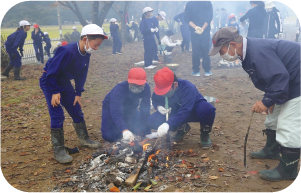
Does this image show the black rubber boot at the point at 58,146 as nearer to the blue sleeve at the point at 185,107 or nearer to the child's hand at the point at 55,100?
the child's hand at the point at 55,100

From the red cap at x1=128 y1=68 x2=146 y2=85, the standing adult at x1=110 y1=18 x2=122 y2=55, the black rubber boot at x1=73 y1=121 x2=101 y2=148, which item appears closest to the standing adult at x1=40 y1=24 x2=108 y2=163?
the black rubber boot at x1=73 y1=121 x2=101 y2=148

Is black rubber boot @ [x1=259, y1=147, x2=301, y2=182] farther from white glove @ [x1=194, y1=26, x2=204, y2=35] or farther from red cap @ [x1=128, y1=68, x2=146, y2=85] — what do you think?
white glove @ [x1=194, y1=26, x2=204, y2=35]

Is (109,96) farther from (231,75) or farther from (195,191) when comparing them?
(231,75)

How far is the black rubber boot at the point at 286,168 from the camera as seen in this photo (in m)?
3.31

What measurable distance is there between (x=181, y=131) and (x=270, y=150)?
5.10ft

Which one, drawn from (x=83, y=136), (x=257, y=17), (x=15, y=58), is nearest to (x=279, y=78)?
(x=83, y=136)

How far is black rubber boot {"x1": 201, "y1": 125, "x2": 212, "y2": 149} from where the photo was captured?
4.43 metres

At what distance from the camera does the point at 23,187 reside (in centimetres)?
356

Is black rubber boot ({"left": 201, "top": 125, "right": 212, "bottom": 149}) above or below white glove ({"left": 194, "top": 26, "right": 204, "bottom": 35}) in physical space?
below

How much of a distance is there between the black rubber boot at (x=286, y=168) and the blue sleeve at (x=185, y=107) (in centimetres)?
142

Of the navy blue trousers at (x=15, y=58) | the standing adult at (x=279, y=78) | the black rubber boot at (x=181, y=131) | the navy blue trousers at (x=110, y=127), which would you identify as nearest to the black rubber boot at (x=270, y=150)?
the standing adult at (x=279, y=78)

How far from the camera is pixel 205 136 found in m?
4.48

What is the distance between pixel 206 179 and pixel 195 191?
32 cm

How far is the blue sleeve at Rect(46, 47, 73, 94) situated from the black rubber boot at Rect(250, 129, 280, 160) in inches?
132
